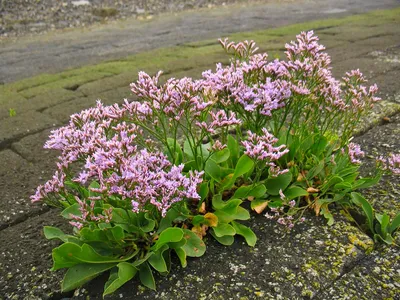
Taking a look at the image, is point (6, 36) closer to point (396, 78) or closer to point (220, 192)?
point (396, 78)

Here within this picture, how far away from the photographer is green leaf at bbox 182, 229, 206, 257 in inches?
70.7

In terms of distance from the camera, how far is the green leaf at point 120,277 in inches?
63.3

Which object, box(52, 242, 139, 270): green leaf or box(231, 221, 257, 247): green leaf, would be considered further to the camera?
box(231, 221, 257, 247): green leaf

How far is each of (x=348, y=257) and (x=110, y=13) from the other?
32.9 ft

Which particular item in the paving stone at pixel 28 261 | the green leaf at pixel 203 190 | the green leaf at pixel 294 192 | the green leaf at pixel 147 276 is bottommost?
the paving stone at pixel 28 261

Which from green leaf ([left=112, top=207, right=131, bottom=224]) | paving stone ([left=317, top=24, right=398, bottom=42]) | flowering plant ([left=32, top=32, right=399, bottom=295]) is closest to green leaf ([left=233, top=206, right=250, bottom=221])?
flowering plant ([left=32, top=32, right=399, bottom=295])

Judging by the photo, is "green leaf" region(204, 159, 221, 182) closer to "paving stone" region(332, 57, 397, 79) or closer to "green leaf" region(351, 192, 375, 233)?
"green leaf" region(351, 192, 375, 233)

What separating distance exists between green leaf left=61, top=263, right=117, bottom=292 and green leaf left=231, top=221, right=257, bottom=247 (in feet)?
1.79

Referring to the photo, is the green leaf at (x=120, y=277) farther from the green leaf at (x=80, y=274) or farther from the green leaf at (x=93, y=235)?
the green leaf at (x=93, y=235)

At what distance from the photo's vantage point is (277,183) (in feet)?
6.88

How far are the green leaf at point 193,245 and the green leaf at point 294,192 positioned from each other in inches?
19.4

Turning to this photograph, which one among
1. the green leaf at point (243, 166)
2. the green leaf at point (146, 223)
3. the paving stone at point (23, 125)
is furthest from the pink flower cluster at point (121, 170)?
the paving stone at point (23, 125)

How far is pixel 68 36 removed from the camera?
849 cm

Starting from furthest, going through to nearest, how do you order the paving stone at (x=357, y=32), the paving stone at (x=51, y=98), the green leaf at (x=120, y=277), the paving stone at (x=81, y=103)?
the paving stone at (x=357, y=32), the paving stone at (x=51, y=98), the paving stone at (x=81, y=103), the green leaf at (x=120, y=277)
